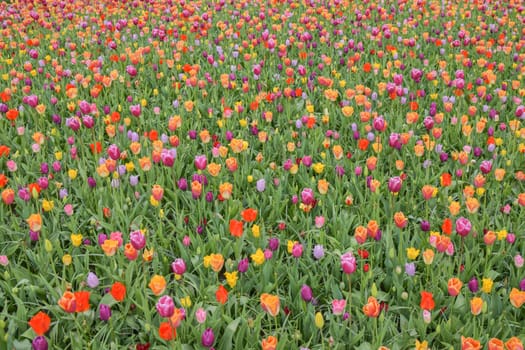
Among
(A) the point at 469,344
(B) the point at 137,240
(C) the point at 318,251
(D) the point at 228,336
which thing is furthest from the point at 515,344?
(B) the point at 137,240

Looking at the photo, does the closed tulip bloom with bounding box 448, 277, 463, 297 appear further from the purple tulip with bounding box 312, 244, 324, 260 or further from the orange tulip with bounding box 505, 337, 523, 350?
the purple tulip with bounding box 312, 244, 324, 260

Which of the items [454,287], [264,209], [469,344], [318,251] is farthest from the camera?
[264,209]

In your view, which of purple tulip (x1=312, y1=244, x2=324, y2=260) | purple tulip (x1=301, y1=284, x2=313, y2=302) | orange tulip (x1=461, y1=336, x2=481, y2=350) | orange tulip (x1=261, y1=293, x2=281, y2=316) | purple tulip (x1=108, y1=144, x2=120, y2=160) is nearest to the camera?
orange tulip (x1=461, y1=336, x2=481, y2=350)

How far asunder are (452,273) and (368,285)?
441mm

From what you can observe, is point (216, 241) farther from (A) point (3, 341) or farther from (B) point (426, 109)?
(B) point (426, 109)

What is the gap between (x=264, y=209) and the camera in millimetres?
3467

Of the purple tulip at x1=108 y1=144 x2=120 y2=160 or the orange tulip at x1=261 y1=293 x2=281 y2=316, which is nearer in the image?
the orange tulip at x1=261 y1=293 x2=281 y2=316

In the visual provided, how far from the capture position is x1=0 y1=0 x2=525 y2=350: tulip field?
8.23ft

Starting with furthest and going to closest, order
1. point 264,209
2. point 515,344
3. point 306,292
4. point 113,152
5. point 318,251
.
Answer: point 264,209, point 113,152, point 318,251, point 306,292, point 515,344

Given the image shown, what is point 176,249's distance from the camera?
314cm

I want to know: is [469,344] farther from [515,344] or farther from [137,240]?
[137,240]

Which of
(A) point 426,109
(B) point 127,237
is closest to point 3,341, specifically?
(B) point 127,237

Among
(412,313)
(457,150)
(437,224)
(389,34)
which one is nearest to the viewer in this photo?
(412,313)

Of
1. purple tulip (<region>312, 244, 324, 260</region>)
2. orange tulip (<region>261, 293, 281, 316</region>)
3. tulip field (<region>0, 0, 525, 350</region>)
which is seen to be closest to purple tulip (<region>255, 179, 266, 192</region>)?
tulip field (<region>0, 0, 525, 350</region>)
